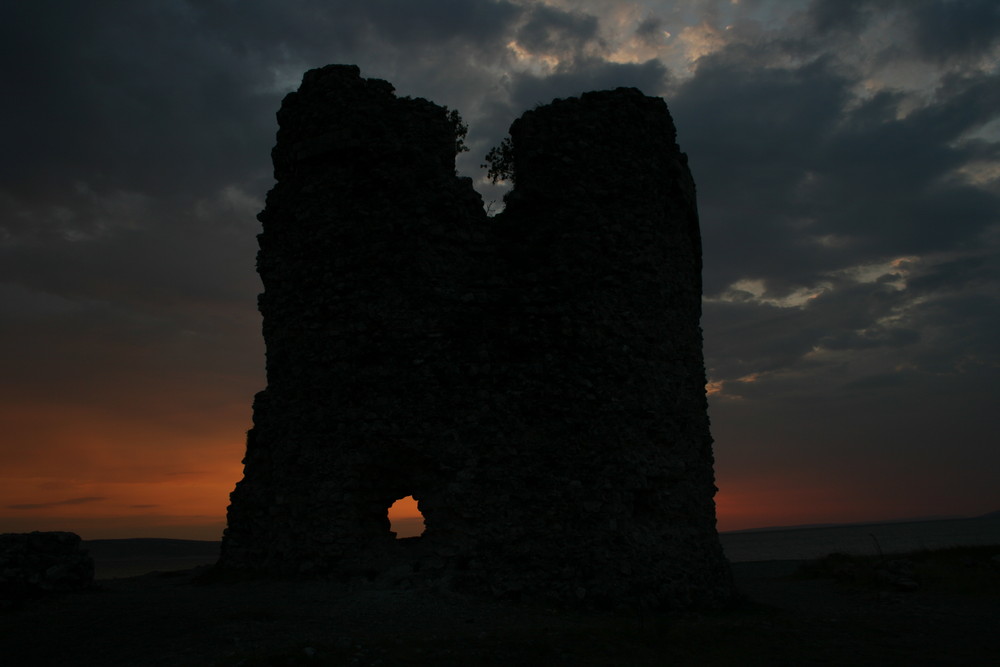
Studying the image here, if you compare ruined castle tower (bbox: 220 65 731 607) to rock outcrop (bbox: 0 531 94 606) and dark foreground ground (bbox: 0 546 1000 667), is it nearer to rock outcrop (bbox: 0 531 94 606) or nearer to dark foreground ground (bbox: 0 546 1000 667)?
dark foreground ground (bbox: 0 546 1000 667)

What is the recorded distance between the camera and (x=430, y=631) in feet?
23.6

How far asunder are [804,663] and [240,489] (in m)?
7.41

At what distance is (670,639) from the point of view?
7605 mm

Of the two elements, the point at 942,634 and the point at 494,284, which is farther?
the point at 494,284

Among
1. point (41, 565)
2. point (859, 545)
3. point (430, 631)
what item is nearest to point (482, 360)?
point (430, 631)

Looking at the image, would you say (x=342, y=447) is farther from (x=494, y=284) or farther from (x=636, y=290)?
(x=636, y=290)

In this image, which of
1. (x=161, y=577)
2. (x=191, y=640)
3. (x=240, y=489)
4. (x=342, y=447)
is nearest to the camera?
(x=191, y=640)

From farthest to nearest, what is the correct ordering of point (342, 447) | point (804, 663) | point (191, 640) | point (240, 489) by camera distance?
1. point (240, 489)
2. point (342, 447)
3. point (804, 663)
4. point (191, 640)

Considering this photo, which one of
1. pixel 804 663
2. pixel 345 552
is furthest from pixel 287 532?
pixel 804 663

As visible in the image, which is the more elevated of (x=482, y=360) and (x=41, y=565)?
(x=482, y=360)

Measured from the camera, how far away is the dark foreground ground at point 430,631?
6.29 m

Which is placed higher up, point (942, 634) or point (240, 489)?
point (240, 489)

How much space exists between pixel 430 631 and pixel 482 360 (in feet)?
10.7

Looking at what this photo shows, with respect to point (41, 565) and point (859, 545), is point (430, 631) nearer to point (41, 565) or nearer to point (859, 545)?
point (41, 565)
